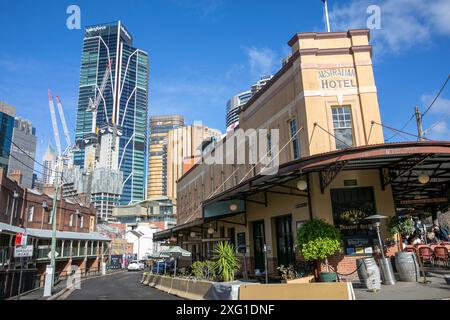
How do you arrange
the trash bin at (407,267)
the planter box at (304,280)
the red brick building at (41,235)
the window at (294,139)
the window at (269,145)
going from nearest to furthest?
the trash bin at (407,267) < the planter box at (304,280) < the window at (294,139) < the window at (269,145) < the red brick building at (41,235)

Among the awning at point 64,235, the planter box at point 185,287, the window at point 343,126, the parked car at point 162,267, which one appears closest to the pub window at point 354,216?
the window at point 343,126

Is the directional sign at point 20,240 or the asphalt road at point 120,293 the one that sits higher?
the directional sign at point 20,240

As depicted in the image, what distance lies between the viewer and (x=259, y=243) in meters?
20.8

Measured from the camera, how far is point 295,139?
18406 millimetres

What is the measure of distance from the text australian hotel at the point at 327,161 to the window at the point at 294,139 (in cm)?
5

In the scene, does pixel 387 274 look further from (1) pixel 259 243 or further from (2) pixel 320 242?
(1) pixel 259 243

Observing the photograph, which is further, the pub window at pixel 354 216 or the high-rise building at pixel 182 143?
the high-rise building at pixel 182 143

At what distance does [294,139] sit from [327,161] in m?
5.80

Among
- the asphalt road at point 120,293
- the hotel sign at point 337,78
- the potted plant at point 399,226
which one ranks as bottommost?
the asphalt road at point 120,293

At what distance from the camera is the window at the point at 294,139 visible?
18.1m

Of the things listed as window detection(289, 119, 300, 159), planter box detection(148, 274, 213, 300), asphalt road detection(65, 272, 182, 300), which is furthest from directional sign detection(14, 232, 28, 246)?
window detection(289, 119, 300, 159)

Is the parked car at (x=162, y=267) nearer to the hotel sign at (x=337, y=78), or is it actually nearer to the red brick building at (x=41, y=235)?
the red brick building at (x=41, y=235)
